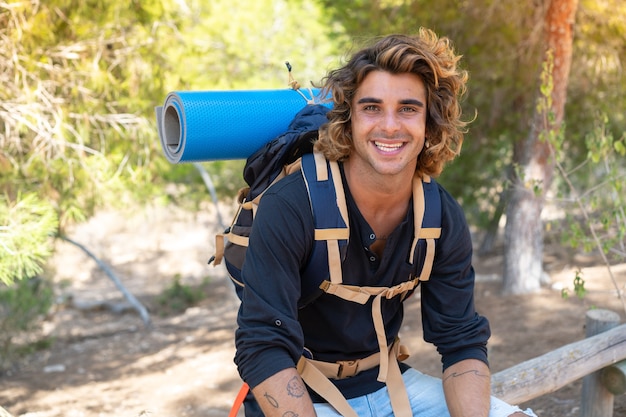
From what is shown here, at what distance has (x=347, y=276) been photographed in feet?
7.26

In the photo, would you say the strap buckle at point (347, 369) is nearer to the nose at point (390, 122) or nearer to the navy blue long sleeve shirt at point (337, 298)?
the navy blue long sleeve shirt at point (337, 298)

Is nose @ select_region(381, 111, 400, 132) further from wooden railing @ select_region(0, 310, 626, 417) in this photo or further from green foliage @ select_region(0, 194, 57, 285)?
green foliage @ select_region(0, 194, 57, 285)

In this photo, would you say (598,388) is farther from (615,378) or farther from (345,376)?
(345,376)

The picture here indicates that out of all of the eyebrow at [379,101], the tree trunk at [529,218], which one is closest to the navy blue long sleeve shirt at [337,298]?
the eyebrow at [379,101]

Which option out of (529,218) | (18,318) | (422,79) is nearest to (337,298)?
(422,79)

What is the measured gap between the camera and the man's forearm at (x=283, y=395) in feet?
6.66

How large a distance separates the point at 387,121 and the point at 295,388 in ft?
2.75

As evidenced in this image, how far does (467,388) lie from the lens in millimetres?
2334

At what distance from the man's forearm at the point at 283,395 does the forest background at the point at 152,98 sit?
4.00 feet

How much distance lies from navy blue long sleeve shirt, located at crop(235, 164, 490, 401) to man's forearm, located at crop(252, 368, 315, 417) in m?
0.02

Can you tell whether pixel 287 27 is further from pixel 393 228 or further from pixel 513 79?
pixel 393 228

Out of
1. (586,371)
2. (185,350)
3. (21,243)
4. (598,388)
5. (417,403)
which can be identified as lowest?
(185,350)

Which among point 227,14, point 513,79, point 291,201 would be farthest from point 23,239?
point 227,14

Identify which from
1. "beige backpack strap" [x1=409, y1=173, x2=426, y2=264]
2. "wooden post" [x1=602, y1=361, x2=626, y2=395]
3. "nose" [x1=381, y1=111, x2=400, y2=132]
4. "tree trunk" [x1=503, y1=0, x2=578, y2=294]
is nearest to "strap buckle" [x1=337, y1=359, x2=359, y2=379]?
"beige backpack strap" [x1=409, y1=173, x2=426, y2=264]
